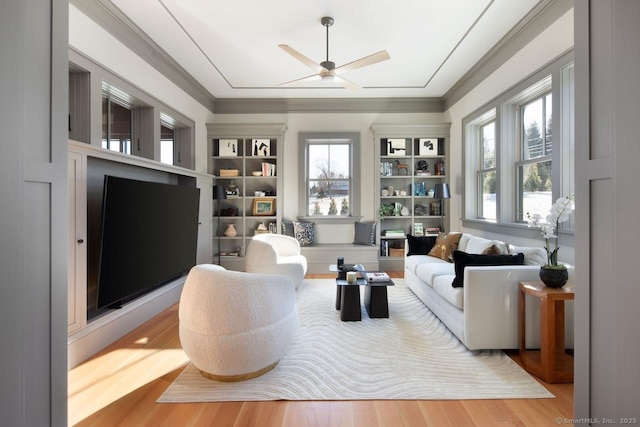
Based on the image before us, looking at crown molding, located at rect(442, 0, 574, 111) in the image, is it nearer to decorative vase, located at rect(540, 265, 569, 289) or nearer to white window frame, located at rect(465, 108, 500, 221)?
white window frame, located at rect(465, 108, 500, 221)

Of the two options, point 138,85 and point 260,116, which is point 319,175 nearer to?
point 260,116

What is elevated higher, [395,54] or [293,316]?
[395,54]

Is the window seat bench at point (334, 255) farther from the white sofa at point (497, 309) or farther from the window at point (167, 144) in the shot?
the white sofa at point (497, 309)

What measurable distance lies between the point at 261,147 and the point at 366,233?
7.82 ft

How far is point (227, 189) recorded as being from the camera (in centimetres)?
543

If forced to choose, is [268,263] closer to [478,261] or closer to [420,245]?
[420,245]

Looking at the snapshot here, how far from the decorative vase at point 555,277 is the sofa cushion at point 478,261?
367 mm

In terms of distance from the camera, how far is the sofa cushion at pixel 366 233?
5.39m

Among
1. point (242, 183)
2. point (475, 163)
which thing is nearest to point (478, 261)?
point (475, 163)

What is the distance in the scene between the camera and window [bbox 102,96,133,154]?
3.08 metres
